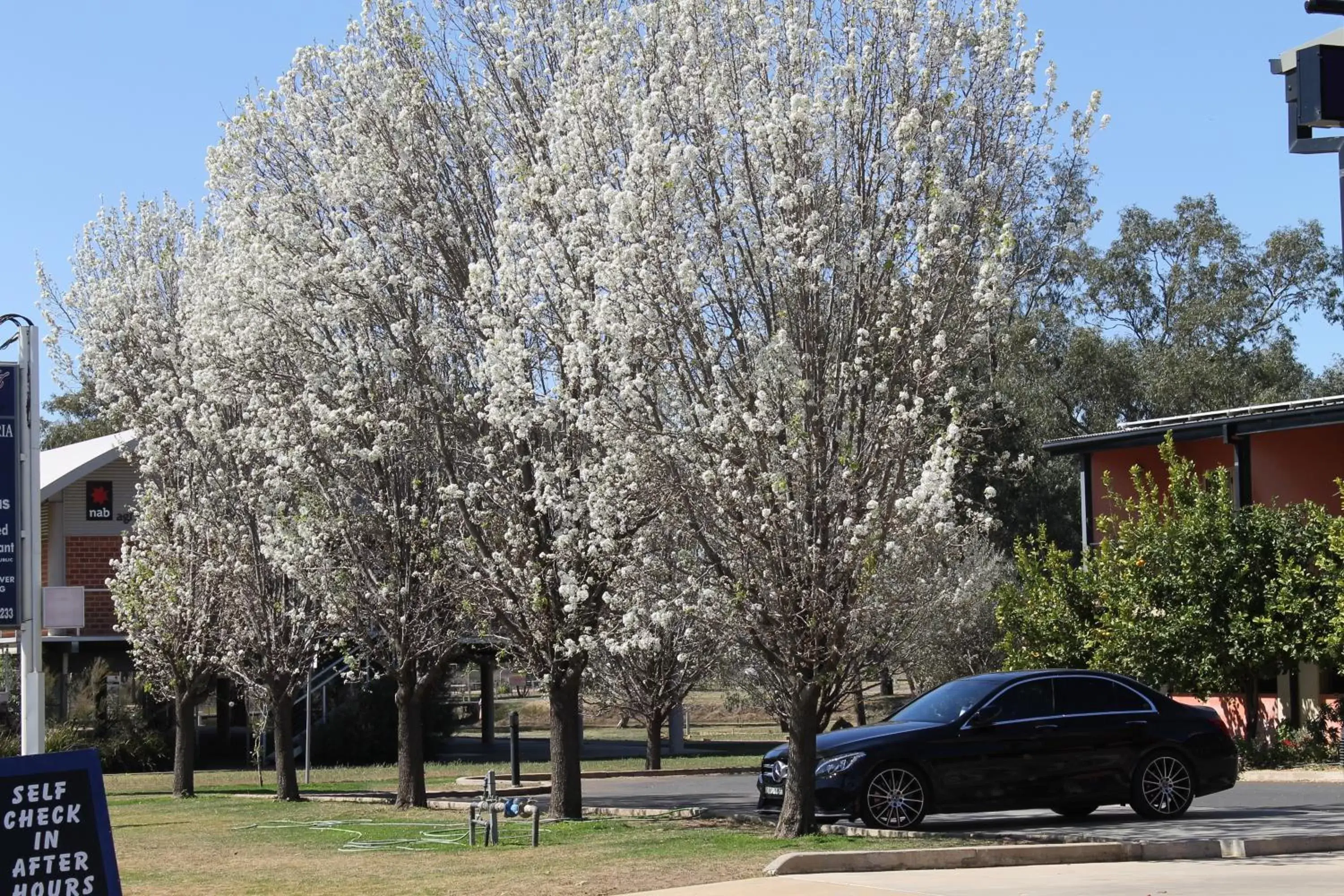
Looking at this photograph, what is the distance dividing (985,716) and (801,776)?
208cm

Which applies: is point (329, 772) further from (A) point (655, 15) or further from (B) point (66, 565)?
(A) point (655, 15)

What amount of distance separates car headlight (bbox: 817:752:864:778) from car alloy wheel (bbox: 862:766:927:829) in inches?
8.7

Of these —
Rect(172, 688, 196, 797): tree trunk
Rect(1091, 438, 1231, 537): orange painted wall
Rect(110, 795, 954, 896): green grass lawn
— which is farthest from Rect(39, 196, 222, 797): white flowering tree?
Rect(1091, 438, 1231, 537): orange painted wall

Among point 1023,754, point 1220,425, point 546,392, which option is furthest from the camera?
point 1220,425

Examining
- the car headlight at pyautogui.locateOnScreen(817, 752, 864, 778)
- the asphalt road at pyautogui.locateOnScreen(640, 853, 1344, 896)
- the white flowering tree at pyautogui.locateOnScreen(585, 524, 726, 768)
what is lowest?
the asphalt road at pyautogui.locateOnScreen(640, 853, 1344, 896)

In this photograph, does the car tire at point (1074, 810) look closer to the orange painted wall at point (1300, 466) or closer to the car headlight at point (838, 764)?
the car headlight at point (838, 764)

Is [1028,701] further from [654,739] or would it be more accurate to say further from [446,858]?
[654,739]

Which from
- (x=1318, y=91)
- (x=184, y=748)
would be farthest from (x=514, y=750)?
(x=1318, y=91)

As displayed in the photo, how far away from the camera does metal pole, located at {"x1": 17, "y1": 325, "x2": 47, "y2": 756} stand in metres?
10.8

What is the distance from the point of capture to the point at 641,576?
1530 centimetres

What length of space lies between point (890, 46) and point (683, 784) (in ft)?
46.0

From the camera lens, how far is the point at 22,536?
35.6 ft

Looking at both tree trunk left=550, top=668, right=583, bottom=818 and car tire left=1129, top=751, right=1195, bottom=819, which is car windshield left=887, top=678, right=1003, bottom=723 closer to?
car tire left=1129, top=751, right=1195, bottom=819

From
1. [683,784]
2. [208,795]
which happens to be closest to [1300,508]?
[683,784]
